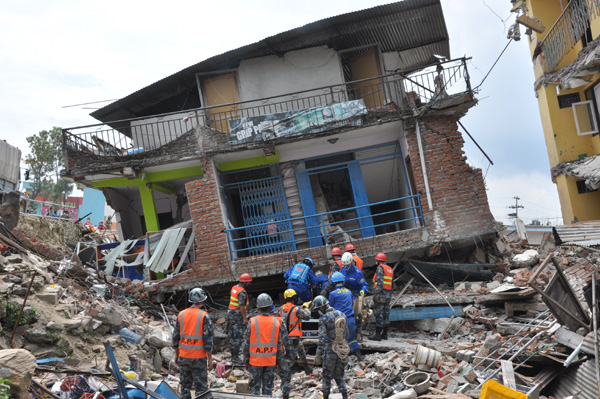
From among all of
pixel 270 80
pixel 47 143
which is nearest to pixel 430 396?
pixel 270 80

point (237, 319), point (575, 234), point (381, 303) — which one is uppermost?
point (575, 234)

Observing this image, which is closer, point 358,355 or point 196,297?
point 196,297

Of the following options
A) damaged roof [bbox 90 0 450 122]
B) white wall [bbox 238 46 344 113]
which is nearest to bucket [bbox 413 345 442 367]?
damaged roof [bbox 90 0 450 122]

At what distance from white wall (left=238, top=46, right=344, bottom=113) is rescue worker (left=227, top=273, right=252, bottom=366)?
775cm

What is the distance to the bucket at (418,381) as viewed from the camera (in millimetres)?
6703

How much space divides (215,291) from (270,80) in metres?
7.01

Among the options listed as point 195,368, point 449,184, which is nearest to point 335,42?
point 449,184

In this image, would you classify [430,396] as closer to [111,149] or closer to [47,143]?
[111,149]

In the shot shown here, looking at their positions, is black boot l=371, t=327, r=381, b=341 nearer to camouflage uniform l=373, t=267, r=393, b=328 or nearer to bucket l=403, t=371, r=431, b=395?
camouflage uniform l=373, t=267, r=393, b=328

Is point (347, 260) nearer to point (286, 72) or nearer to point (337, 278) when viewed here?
point (337, 278)

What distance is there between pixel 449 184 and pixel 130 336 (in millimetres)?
8743

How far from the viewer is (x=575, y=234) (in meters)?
7.16

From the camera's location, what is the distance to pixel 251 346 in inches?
257

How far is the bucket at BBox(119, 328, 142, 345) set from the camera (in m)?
9.27
